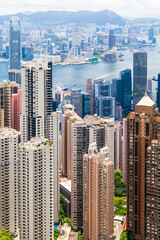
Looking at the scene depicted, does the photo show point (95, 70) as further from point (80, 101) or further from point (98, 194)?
point (98, 194)

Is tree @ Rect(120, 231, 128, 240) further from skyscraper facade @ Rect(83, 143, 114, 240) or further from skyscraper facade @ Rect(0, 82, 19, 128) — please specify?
skyscraper facade @ Rect(0, 82, 19, 128)

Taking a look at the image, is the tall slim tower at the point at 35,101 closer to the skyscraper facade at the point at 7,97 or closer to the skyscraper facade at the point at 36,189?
the skyscraper facade at the point at 36,189

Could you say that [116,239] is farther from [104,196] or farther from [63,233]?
[63,233]

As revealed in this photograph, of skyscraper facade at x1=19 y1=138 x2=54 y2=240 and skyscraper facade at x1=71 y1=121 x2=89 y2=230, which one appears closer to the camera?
skyscraper facade at x1=19 y1=138 x2=54 y2=240

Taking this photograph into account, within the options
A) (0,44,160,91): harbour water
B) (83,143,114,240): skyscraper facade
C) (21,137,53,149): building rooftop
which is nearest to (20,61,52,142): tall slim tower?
(83,143,114,240): skyscraper facade

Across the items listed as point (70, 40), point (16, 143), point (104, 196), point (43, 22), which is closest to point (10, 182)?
point (16, 143)

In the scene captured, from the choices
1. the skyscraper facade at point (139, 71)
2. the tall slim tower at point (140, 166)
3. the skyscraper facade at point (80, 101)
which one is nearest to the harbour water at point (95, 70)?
the skyscraper facade at point (139, 71)
